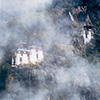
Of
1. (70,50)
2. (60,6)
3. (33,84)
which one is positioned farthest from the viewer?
(60,6)

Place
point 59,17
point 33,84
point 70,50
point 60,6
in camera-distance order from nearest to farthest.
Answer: point 33,84 < point 70,50 < point 59,17 < point 60,6

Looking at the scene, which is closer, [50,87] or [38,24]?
[50,87]

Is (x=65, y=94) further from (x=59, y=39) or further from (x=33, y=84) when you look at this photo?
(x=59, y=39)

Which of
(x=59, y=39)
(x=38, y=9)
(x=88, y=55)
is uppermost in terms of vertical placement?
(x=38, y=9)

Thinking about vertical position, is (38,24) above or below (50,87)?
above

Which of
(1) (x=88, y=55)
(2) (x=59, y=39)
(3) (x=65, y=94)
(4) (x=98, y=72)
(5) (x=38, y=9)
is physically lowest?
(3) (x=65, y=94)

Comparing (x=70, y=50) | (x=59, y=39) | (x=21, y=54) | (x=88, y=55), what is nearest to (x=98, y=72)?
(x=88, y=55)

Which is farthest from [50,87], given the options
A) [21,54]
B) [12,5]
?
[12,5]

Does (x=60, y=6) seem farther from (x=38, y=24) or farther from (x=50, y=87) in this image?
(x=50, y=87)

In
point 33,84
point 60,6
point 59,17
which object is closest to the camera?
point 33,84
